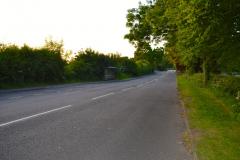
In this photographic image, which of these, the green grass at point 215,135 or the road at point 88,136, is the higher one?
the road at point 88,136

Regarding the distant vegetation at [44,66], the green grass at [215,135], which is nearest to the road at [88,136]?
the green grass at [215,135]

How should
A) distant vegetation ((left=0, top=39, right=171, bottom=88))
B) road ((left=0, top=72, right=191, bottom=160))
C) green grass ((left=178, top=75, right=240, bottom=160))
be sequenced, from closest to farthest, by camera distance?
1. road ((left=0, top=72, right=191, bottom=160))
2. green grass ((left=178, top=75, right=240, bottom=160))
3. distant vegetation ((left=0, top=39, right=171, bottom=88))

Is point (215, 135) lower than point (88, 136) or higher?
lower

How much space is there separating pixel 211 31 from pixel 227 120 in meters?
3.37

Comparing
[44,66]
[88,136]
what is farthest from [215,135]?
[44,66]

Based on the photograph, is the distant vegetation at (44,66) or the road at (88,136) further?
the distant vegetation at (44,66)

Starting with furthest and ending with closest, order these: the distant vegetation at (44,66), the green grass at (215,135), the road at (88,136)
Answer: the distant vegetation at (44,66), the green grass at (215,135), the road at (88,136)

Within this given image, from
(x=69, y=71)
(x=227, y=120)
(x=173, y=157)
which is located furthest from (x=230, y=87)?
(x=69, y=71)

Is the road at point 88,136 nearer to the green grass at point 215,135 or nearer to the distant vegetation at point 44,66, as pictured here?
the green grass at point 215,135

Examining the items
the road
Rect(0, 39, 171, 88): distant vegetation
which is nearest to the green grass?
the road

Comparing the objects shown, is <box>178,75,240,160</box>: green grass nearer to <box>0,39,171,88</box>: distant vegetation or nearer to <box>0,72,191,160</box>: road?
<box>0,72,191,160</box>: road

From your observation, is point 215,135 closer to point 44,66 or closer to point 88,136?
point 88,136

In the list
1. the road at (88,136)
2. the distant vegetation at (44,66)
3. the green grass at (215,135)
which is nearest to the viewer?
the road at (88,136)

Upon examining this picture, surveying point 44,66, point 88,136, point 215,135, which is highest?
point 44,66
